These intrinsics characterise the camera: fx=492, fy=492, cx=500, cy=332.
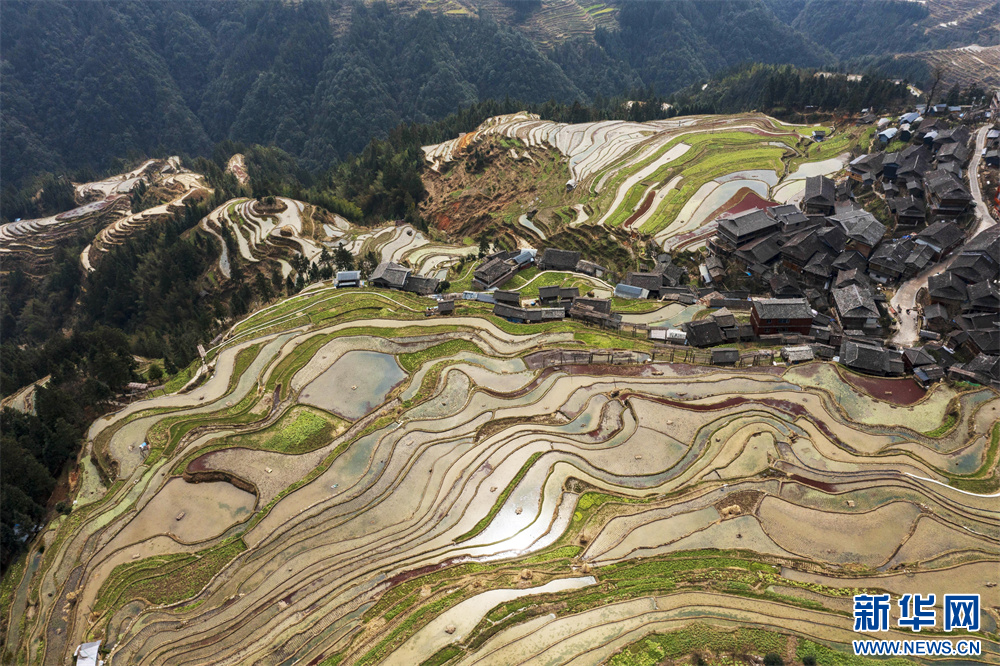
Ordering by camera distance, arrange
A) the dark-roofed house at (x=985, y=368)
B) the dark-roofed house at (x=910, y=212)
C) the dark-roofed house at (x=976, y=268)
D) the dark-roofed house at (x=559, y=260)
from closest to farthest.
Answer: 1. the dark-roofed house at (x=985, y=368)
2. the dark-roofed house at (x=976, y=268)
3. the dark-roofed house at (x=910, y=212)
4. the dark-roofed house at (x=559, y=260)

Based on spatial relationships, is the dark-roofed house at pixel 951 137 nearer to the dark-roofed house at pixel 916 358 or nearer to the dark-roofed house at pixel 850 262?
the dark-roofed house at pixel 850 262

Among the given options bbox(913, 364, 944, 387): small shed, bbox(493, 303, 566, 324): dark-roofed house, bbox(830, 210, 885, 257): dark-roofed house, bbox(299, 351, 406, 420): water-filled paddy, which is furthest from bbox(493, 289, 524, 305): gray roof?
bbox(830, 210, 885, 257): dark-roofed house

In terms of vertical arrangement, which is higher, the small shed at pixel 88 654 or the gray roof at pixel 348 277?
the gray roof at pixel 348 277

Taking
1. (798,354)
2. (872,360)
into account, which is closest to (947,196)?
(872,360)

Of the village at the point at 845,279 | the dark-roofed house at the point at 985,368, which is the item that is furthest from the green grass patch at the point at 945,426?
the dark-roofed house at the point at 985,368

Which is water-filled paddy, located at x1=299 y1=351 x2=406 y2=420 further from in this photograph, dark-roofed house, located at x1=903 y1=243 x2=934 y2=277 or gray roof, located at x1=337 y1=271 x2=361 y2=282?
dark-roofed house, located at x1=903 y1=243 x2=934 y2=277

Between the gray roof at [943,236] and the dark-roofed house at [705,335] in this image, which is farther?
the gray roof at [943,236]
